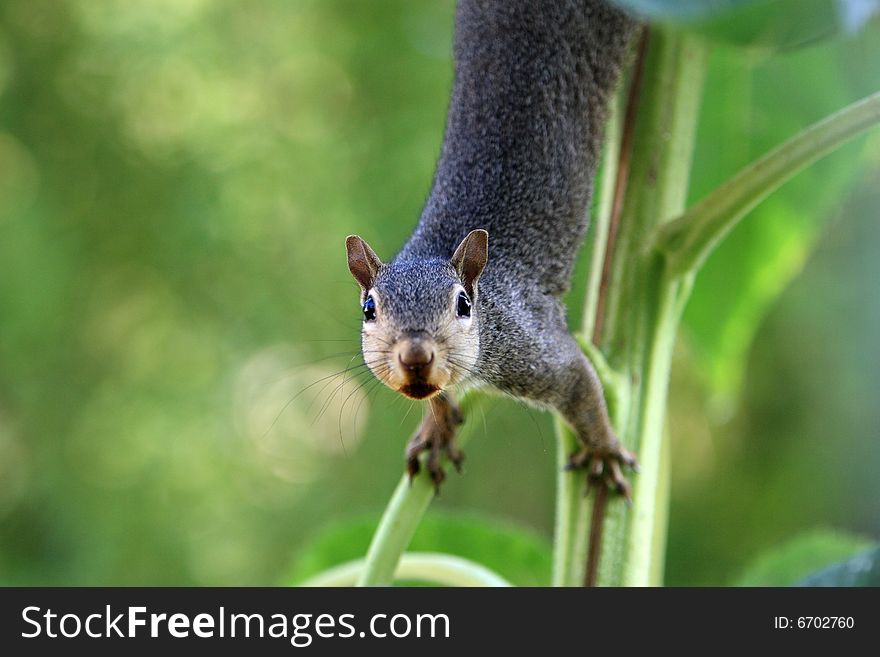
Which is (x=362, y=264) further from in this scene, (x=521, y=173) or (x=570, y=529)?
(x=570, y=529)

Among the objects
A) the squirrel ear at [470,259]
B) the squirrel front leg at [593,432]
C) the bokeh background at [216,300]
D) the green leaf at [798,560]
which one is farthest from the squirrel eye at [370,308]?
the bokeh background at [216,300]

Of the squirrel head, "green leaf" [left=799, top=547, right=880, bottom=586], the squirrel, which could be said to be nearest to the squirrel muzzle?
the squirrel head

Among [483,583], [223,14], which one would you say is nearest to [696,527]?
[223,14]

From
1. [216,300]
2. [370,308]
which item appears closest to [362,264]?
[370,308]

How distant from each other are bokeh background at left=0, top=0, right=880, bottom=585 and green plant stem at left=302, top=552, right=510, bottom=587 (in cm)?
182

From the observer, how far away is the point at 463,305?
3.59 ft

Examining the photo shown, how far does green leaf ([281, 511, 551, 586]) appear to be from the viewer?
1.11m

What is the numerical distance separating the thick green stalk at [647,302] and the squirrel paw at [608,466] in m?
0.01

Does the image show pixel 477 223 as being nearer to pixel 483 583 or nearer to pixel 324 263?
pixel 483 583

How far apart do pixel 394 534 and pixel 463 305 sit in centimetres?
34

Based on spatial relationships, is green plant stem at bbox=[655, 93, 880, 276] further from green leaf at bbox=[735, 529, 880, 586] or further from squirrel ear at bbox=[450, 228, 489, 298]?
green leaf at bbox=[735, 529, 880, 586]

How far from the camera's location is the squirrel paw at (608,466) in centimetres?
86

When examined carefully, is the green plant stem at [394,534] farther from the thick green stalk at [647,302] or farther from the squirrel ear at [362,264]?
the squirrel ear at [362,264]
